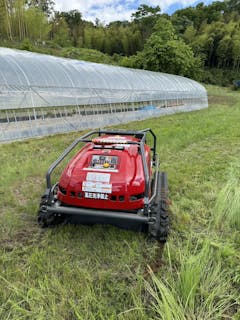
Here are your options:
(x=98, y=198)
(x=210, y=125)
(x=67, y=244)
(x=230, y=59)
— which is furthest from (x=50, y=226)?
(x=230, y=59)

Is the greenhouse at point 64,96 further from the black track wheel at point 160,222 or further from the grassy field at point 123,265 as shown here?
the black track wheel at point 160,222

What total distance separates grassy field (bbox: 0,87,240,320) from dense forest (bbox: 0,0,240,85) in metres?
19.2

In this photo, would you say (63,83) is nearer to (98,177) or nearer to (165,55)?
(98,177)

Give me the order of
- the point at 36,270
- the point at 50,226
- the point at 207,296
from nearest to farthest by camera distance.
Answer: the point at 207,296, the point at 36,270, the point at 50,226

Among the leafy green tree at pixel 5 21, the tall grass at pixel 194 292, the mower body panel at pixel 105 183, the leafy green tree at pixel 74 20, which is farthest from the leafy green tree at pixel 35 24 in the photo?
the tall grass at pixel 194 292

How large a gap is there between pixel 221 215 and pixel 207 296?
110 centimetres

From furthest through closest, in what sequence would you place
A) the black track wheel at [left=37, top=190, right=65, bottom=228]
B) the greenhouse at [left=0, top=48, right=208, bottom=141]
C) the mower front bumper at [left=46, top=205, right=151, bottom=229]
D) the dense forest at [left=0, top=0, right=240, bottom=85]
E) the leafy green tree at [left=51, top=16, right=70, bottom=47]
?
the leafy green tree at [left=51, top=16, right=70, bottom=47]
the dense forest at [left=0, top=0, right=240, bottom=85]
the greenhouse at [left=0, top=48, right=208, bottom=141]
the black track wheel at [left=37, top=190, right=65, bottom=228]
the mower front bumper at [left=46, top=205, right=151, bottom=229]

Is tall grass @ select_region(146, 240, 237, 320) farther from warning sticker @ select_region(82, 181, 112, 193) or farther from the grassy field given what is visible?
warning sticker @ select_region(82, 181, 112, 193)

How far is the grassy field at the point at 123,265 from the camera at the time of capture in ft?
4.96

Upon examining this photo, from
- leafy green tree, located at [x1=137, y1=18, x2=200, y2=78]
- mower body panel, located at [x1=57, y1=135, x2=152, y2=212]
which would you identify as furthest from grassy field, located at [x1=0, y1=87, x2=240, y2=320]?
leafy green tree, located at [x1=137, y1=18, x2=200, y2=78]

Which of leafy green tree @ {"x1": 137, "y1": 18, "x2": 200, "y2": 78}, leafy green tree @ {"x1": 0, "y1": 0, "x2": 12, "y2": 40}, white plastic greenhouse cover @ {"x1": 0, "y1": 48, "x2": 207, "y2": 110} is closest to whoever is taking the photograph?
white plastic greenhouse cover @ {"x1": 0, "y1": 48, "x2": 207, "y2": 110}

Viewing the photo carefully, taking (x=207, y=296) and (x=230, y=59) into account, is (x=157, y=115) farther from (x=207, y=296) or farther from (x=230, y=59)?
(x=230, y=59)

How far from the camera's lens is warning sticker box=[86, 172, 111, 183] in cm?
199

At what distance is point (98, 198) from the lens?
1974 millimetres
